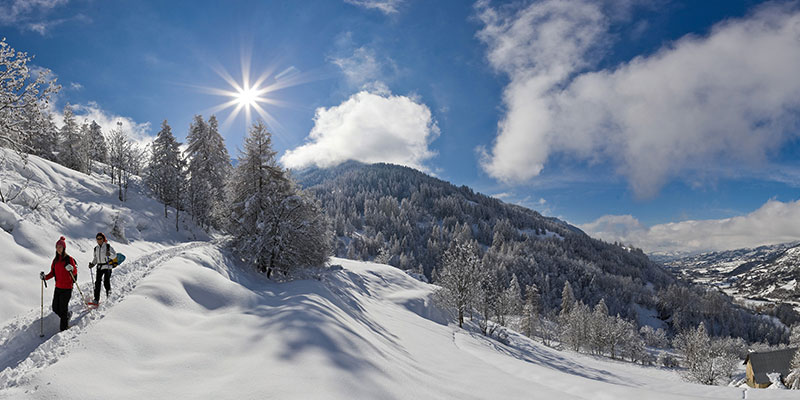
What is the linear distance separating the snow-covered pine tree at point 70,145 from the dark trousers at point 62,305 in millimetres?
50109

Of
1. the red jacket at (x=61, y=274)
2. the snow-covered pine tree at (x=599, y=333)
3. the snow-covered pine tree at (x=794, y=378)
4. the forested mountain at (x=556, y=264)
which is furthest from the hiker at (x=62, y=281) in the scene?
the forested mountain at (x=556, y=264)

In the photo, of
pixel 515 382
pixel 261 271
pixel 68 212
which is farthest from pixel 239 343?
pixel 68 212

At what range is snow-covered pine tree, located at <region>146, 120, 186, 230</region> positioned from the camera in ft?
125

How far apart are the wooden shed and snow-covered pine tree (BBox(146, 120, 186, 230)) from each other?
71.9 metres

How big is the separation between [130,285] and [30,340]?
3358 mm

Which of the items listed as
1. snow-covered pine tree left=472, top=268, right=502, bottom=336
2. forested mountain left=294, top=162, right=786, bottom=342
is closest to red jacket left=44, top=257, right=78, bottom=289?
snow-covered pine tree left=472, top=268, right=502, bottom=336

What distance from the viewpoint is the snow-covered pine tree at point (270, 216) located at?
2053 cm

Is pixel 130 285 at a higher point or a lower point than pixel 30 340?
higher

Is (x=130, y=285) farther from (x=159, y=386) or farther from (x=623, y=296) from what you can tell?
(x=623, y=296)

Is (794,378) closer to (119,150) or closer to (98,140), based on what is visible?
(119,150)

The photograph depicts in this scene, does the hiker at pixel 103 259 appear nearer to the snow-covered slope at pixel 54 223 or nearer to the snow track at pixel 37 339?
the snow track at pixel 37 339

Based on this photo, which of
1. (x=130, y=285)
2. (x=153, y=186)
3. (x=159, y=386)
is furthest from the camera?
(x=153, y=186)

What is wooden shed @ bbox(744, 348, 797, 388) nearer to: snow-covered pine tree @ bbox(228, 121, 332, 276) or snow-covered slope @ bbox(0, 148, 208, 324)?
snow-covered pine tree @ bbox(228, 121, 332, 276)

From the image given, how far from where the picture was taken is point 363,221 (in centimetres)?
16562
